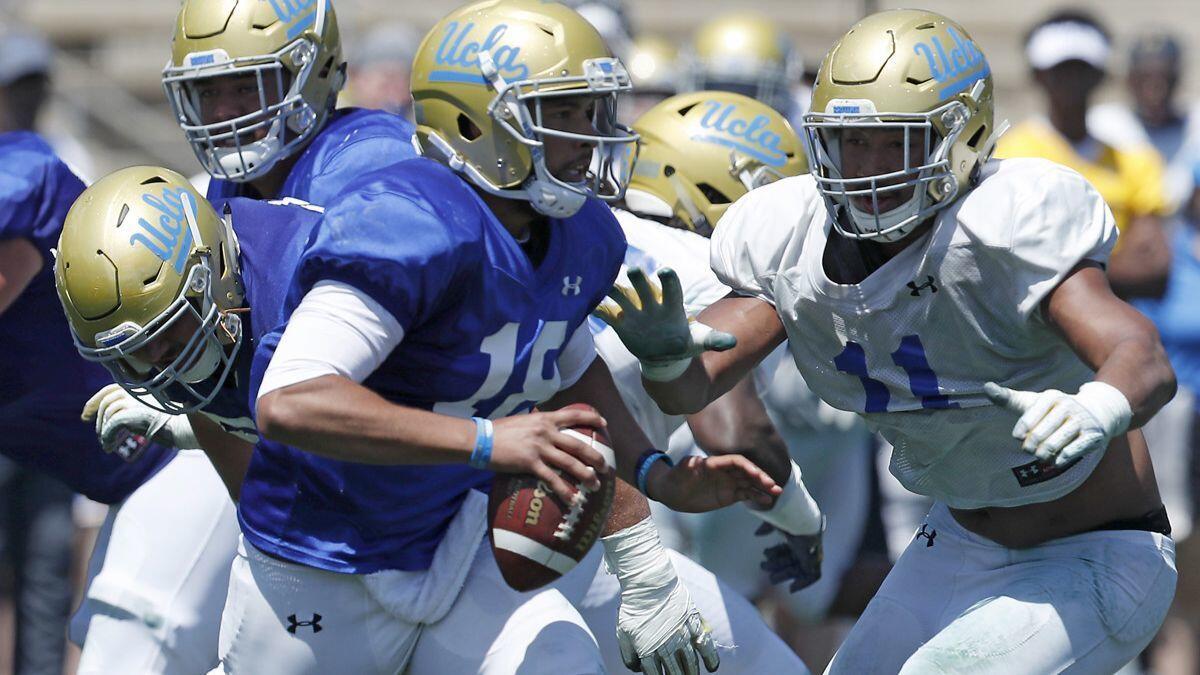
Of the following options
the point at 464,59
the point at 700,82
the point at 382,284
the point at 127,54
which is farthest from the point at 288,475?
the point at 127,54

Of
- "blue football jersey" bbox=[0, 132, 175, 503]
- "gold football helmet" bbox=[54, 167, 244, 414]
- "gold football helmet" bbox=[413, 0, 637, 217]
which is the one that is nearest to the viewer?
"gold football helmet" bbox=[413, 0, 637, 217]

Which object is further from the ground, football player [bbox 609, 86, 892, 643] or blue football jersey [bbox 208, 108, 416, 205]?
blue football jersey [bbox 208, 108, 416, 205]

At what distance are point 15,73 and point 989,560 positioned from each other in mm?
4867

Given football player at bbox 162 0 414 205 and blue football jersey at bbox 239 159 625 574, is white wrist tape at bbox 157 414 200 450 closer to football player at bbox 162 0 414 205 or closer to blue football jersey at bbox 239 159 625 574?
football player at bbox 162 0 414 205

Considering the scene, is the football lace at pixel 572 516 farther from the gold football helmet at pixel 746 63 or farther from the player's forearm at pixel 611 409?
the gold football helmet at pixel 746 63

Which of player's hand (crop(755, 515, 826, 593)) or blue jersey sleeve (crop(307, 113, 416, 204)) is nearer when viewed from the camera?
blue jersey sleeve (crop(307, 113, 416, 204))

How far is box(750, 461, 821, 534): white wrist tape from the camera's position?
4.46 meters

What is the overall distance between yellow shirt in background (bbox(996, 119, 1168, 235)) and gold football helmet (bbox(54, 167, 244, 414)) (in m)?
3.39

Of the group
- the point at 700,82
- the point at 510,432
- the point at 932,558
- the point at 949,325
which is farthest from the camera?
the point at 700,82

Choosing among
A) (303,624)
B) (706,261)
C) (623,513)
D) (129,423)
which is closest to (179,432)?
(129,423)

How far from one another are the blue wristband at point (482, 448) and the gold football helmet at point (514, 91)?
0.50 m

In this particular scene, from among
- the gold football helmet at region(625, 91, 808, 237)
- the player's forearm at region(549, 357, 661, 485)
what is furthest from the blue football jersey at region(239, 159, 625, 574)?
the gold football helmet at region(625, 91, 808, 237)

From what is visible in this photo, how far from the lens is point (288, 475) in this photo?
3463 millimetres

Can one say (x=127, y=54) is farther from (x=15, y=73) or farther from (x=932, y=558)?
(x=932, y=558)
